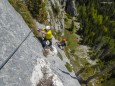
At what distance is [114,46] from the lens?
362ft

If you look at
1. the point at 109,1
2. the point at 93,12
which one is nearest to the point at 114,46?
the point at 93,12

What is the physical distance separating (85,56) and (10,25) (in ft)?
213

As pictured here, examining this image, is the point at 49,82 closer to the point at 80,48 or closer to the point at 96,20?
the point at 80,48

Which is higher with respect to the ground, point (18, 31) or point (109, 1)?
point (18, 31)

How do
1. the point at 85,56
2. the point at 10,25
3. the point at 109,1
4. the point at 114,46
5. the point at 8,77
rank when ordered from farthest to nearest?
the point at 109,1 < the point at 114,46 < the point at 85,56 < the point at 10,25 < the point at 8,77

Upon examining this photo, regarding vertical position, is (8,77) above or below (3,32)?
below

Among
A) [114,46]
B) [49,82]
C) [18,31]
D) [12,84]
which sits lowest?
[114,46]

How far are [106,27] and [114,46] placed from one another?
18502 millimetres

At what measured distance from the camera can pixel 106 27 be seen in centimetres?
12538

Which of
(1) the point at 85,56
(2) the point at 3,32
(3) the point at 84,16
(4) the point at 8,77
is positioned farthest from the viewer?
(3) the point at 84,16

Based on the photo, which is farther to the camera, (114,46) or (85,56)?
(114,46)

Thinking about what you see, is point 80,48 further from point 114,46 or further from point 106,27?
point 106,27

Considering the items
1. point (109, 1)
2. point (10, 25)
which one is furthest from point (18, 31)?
point (109, 1)

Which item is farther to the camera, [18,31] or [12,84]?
[18,31]
